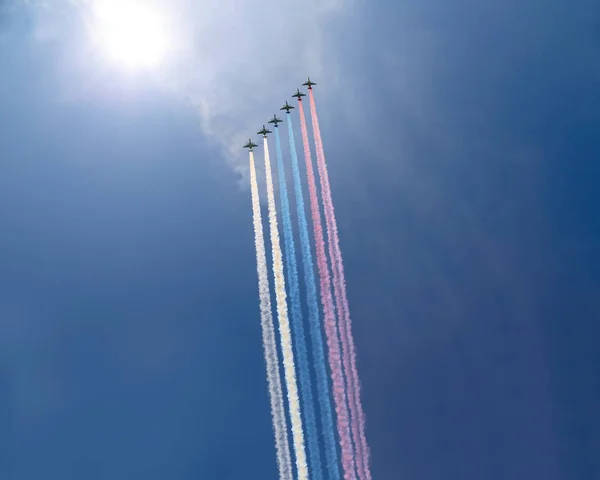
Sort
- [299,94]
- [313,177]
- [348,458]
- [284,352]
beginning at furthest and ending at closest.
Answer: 1. [299,94]
2. [313,177]
3. [284,352]
4. [348,458]

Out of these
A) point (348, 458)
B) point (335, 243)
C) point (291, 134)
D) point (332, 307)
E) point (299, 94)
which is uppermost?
point (299, 94)

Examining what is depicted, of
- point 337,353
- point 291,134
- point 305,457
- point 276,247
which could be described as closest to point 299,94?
point 291,134

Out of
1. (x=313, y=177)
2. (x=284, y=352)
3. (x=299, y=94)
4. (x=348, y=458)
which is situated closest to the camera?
(x=348, y=458)

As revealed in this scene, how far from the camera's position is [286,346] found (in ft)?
232

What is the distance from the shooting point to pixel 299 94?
82000 millimetres

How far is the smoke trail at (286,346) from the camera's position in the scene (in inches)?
2625

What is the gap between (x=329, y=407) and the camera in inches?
2628

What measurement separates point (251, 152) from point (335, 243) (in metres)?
17.3

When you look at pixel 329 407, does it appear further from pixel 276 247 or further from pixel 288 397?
pixel 276 247

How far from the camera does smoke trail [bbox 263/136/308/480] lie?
66.7 metres

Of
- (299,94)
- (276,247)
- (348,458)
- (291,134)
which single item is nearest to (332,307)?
(276,247)

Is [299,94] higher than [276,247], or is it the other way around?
[299,94]

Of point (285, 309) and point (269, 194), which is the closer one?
point (285, 309)

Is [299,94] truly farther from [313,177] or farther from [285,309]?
[285,309]
